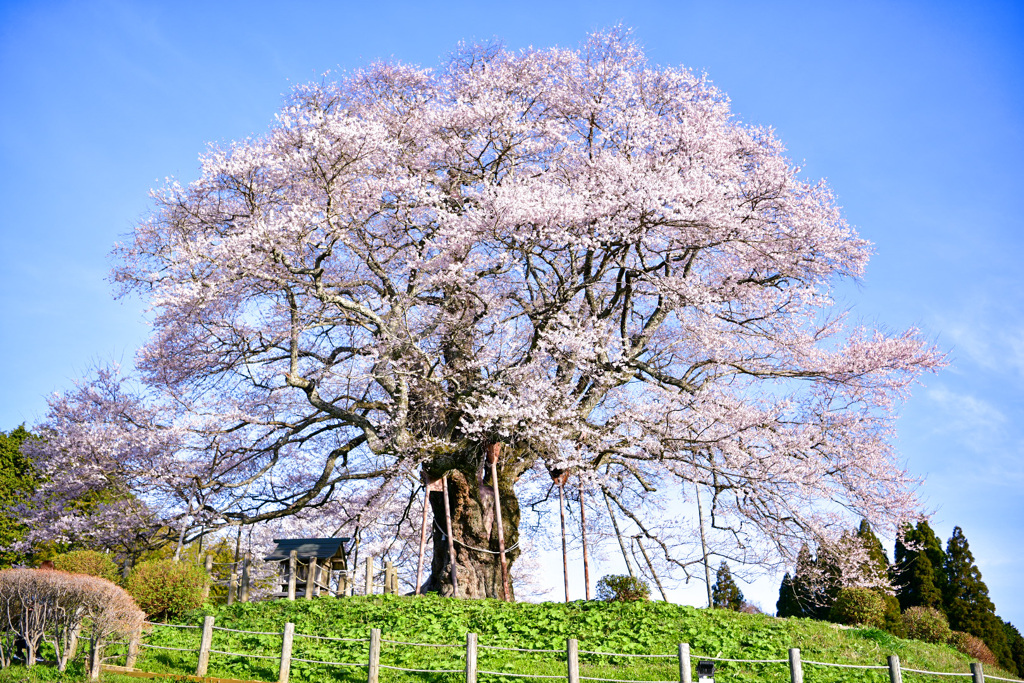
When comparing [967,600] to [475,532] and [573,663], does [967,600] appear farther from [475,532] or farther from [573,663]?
[573,663]

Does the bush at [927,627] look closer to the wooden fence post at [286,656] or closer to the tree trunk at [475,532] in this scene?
the tree trunk at [475,532]

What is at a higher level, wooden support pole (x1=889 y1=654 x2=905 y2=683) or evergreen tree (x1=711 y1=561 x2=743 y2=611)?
evergreen tree (x1=711 y1=561 x2=743 y2=611)

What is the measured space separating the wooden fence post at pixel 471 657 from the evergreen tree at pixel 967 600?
2248 cm

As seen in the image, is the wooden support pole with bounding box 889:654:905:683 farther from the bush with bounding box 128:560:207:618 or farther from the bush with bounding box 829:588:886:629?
the bush with bounding box 128:560:207:618

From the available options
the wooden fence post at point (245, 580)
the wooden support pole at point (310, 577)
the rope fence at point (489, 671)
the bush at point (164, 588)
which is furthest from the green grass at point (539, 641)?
the wooden fence post at point (245, 580)

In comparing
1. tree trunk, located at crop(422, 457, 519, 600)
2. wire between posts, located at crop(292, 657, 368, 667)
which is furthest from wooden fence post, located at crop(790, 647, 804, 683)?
tree trunk, located at crop(422, 457, 519, 600)

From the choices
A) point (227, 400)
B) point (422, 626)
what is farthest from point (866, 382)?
point (227, 400)

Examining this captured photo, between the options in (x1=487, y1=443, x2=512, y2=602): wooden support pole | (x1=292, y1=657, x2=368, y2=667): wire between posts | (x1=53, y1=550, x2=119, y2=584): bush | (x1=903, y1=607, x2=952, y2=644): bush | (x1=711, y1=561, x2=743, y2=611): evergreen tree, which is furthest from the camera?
(x1=711, y1=561, x2=743, y2=611): evergreen tree

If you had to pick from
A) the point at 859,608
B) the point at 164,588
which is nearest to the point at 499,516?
the point at 164,588

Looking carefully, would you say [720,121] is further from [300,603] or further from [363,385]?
[300,603]

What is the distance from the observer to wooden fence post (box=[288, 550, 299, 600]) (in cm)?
1825

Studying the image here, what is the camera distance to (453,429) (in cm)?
1806

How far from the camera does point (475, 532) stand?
1742cm

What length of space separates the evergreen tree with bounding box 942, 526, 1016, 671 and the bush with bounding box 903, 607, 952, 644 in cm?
973
